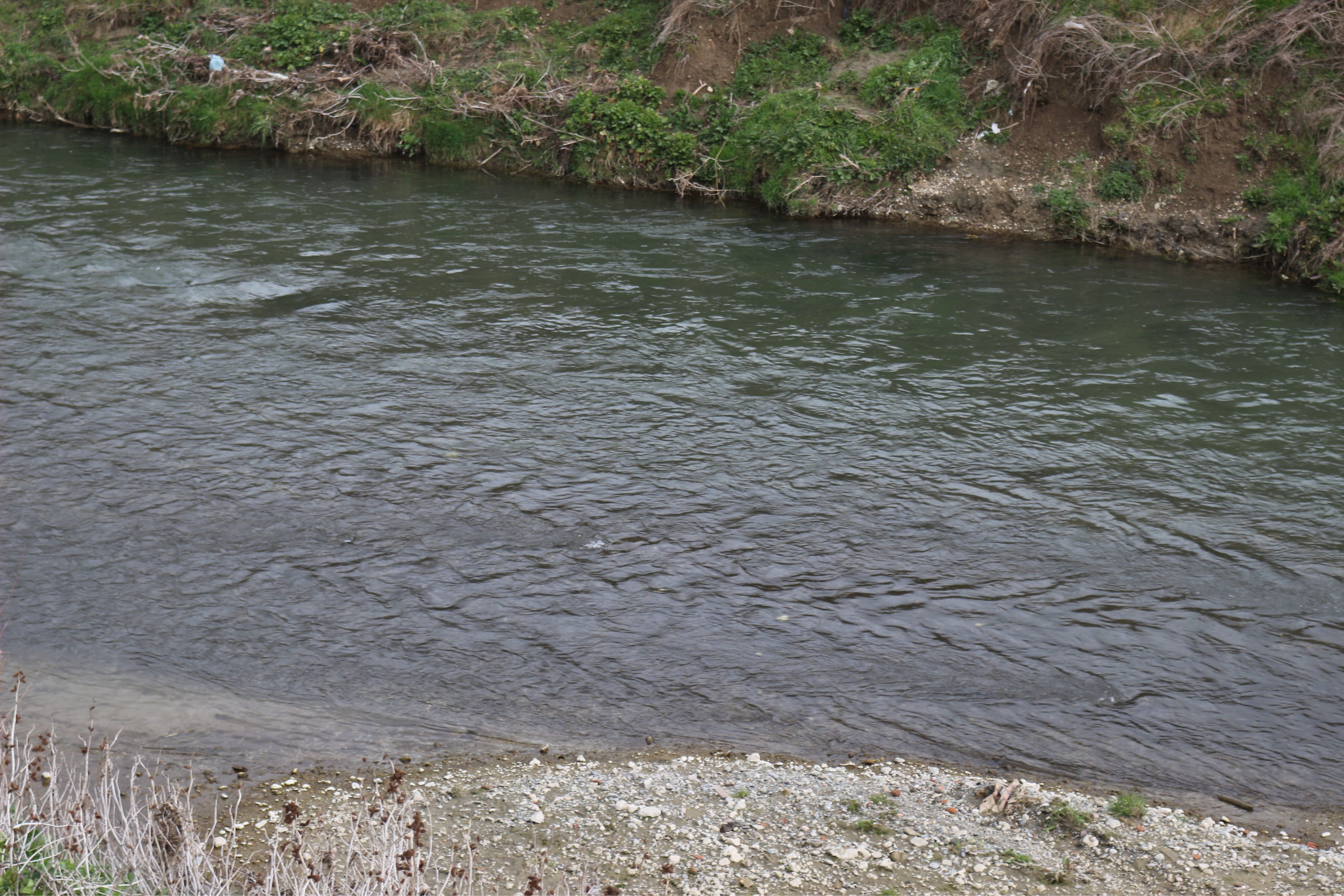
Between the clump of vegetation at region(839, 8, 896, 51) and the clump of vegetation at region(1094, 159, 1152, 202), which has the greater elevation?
the clump of vegetation at region(839, 8, 896, 51)

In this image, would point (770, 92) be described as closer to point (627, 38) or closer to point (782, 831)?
point (627, 38)

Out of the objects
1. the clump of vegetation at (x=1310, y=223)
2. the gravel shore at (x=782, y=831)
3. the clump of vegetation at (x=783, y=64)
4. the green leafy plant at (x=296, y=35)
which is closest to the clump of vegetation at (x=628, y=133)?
the clump of vegetation at (x=783, y=64)

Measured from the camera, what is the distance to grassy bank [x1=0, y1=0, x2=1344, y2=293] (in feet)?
54.4

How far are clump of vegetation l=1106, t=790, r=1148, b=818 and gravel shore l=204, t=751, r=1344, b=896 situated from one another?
0.06 ft

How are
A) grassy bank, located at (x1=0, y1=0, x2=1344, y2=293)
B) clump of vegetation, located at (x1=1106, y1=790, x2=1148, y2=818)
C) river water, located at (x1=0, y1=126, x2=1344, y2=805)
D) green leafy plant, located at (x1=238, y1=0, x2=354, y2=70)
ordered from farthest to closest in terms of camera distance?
green leafy plant, located at (x1=238, y1=0, x2=354, y2=70)
grassy bank, located at (x1=0, y1=0, x2=1344, y2=293)
river water, located at (x1=0, y1=126, x2=1344, y2=805)
clump of vegetation, located at (x1=1106, y1=790, x2=1148, y2=818)

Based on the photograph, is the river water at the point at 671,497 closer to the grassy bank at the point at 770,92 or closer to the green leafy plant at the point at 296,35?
the grassy bank at the point at 770,92

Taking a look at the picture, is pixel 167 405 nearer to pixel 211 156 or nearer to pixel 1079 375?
pixel 1079 375

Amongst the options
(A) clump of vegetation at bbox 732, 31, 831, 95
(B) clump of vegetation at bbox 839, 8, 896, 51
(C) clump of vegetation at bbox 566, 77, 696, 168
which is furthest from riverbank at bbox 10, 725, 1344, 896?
(B) clump of vegetation at bbox 839, 8, 896, 51

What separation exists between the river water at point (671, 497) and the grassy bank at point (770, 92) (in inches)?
79.3

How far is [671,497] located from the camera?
361 inches

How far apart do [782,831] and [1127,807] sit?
5.54 feet

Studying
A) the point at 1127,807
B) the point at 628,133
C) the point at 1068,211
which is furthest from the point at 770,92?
the point at 1127,807

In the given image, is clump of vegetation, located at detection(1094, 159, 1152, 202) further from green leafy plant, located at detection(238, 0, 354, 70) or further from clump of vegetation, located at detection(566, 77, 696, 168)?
green leafy plant, located at detection(238, 0, 354, 70)

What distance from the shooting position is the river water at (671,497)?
6652mm
